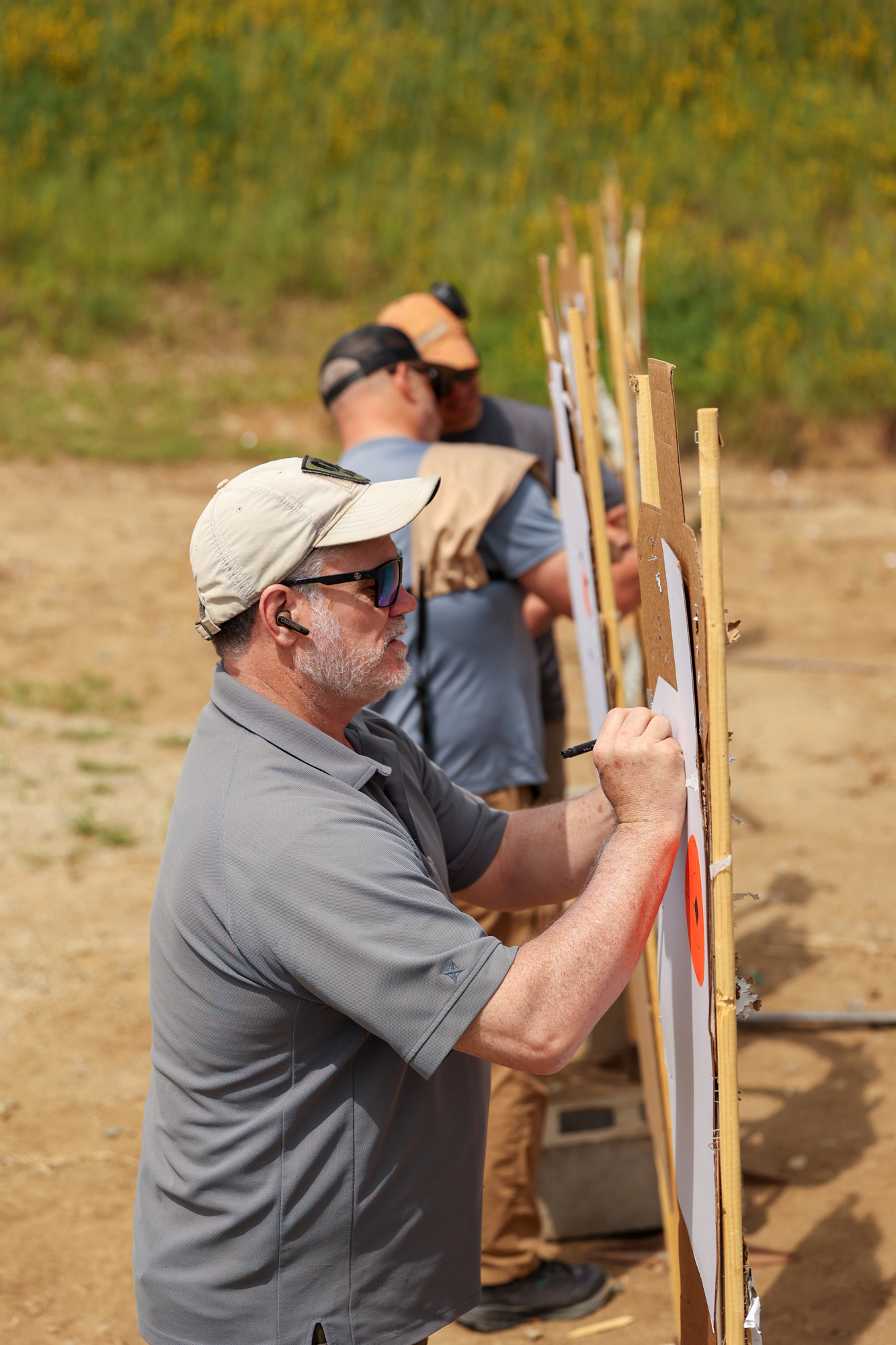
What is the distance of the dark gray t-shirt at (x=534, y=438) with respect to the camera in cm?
348

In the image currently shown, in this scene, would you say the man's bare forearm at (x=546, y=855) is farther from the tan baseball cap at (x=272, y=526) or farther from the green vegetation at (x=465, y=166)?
the green vegetation at (x=465, y=166)

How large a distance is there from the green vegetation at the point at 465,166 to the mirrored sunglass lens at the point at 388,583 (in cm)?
912

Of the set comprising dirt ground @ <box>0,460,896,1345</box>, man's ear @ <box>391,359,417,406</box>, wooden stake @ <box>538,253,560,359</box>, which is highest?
wooden stake @ <box>538,253,560,359</box>

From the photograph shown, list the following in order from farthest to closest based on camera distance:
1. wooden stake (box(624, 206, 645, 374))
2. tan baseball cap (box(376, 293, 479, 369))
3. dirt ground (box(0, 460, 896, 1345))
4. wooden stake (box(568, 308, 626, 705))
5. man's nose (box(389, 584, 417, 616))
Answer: wooden stake (box(624, 206, 645, 374)) → tan baseball cap (box(376, 293, 479, 369)) → dirt ground (box(0, 460, 896, 1345)) → wooden stake (box(568, 308, 626, 705)) → man's nose (box(389, 584, 417, 616))

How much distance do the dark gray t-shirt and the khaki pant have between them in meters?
0.81

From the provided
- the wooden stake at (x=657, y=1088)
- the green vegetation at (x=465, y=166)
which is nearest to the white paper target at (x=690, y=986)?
the wooden stake at (x=657, y=1088)

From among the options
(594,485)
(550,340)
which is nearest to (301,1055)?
(594,485)

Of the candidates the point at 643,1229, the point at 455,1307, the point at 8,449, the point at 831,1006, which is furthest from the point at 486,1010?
the point at 8,449

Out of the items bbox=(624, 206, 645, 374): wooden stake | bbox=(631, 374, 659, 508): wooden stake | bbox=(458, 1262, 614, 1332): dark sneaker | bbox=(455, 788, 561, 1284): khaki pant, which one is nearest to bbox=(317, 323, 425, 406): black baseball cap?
bbox=(624, 206, 645, 374): wooden stake

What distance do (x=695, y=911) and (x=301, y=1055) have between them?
47 cm

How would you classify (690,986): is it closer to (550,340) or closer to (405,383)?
(550,340)

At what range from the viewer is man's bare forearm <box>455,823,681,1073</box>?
1.39 m

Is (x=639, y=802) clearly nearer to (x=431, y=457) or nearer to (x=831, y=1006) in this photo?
(x=431, y=457)

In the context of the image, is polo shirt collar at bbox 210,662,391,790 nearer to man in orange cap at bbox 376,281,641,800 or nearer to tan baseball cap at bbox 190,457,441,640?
tan baseball cap at bbox 190,457,441,640
